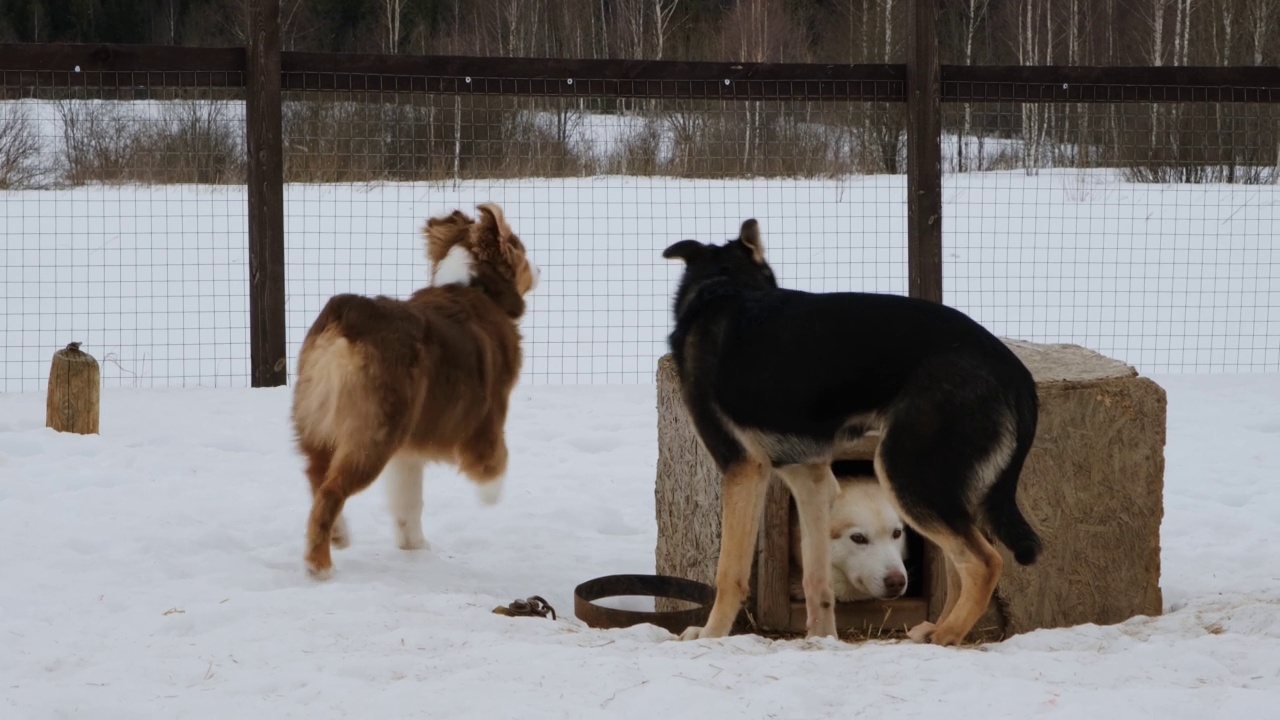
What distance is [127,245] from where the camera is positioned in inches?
557

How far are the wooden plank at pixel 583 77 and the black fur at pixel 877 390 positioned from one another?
3.87 meters

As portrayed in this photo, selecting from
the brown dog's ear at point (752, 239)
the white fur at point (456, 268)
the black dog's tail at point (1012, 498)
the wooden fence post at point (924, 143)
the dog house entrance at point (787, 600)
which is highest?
the wooden fence post at point (924, 143)

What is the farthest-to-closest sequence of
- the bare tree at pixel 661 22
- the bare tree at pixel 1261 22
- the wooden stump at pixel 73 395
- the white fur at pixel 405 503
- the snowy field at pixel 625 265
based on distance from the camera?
the bare tree at pixel 661 22, the bare tree at pixel 1261 22, the snowy field at pixel 625 265, the wooden stump at pixel 73 395, the white fur at pixel 405 503

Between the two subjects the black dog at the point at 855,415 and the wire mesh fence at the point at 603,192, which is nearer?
the black dog at the point at 855,415

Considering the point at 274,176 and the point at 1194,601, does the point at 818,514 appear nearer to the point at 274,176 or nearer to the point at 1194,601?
the point at 1194,601

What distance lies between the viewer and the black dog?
11.3 ft

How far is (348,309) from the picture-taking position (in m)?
4.29

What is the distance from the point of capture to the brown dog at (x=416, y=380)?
429 cm

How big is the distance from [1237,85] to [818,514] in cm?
567

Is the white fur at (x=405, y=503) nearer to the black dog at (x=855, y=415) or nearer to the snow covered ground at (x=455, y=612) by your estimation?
the snow covered ground at (x=455, y=612)

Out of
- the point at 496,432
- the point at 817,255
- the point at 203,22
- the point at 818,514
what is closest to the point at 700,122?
the point at 817,255

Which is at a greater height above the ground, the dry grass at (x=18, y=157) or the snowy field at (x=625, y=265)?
the dry grass at (x=18, y=157)

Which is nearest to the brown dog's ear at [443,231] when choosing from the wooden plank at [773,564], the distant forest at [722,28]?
the wooden plank at [773,564]

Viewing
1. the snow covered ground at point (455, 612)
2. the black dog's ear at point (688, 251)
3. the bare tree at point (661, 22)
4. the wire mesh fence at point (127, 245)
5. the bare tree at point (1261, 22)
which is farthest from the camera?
the bare tree at point (661, 22)
